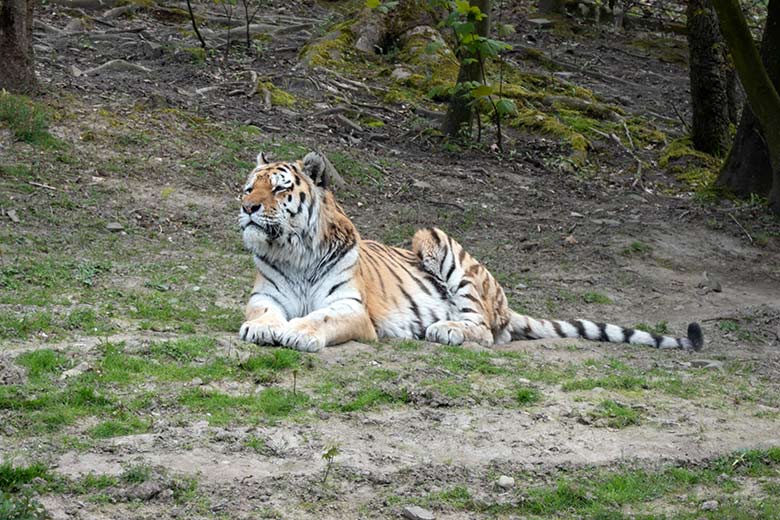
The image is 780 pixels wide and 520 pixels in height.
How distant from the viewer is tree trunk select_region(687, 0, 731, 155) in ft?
48.2

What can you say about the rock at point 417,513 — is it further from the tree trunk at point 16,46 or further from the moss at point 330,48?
the moss at point 330,48

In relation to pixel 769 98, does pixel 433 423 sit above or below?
below

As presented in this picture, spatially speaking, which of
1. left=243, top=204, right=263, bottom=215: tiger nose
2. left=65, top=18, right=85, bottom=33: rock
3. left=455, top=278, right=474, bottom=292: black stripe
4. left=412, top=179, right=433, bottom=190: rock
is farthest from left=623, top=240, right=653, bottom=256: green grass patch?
left=65, top=18, right=85, bottom=33: rock

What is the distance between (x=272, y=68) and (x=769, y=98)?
7820mm

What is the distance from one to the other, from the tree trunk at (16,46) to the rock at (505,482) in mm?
8090

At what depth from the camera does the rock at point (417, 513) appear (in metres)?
4.26

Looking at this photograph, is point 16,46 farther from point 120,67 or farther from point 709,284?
point 709,284

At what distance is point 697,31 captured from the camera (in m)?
14.7

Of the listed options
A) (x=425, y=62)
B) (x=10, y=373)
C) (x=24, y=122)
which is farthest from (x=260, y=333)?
(x=425, y=62)

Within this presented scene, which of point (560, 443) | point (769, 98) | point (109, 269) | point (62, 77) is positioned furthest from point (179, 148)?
point (560, 443)

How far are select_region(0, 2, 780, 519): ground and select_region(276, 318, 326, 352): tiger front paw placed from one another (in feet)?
0.29

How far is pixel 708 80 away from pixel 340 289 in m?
9.39

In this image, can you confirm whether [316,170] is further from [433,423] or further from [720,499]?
[720,499]

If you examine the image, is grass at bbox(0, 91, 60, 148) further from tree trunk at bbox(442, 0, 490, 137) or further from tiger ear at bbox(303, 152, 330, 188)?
tree trunk at bbox(442, 0, 490, 137)
